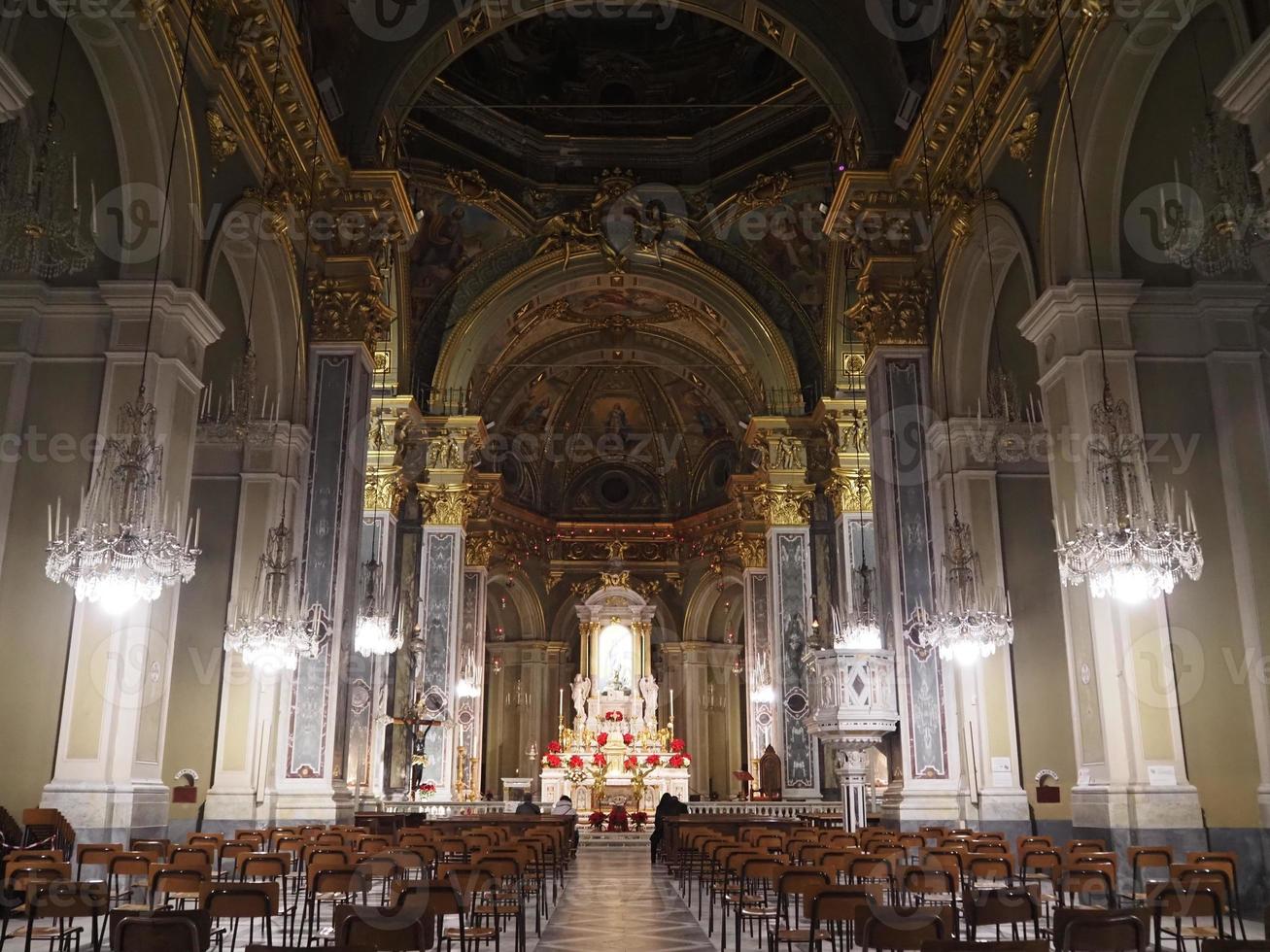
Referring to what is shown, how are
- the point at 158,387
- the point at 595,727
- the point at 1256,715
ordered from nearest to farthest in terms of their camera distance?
the point at 1256,715, the point at 158,387, the point at 595,727

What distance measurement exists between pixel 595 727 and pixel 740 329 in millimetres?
11230

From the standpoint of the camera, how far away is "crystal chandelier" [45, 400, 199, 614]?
7.79 metres

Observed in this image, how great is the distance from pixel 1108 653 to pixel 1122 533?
1.54 meters

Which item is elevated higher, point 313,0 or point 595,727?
point 313,0

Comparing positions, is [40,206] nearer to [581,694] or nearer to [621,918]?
[621,918]

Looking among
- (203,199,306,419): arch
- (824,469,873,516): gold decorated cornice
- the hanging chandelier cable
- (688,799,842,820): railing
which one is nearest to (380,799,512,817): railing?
(688,799,842,820): railing

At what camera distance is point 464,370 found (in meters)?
21.6

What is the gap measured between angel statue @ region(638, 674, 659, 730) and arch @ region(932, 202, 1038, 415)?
55.0 ft

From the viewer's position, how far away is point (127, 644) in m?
8.95

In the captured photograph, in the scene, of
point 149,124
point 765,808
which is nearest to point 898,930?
point 149,124

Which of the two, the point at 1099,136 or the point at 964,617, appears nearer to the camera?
the point at 1099,136

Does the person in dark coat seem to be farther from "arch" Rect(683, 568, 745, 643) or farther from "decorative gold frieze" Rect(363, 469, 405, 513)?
"arch" Rect(683, 568, 745, 643)

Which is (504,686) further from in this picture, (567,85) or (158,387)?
(158,387)

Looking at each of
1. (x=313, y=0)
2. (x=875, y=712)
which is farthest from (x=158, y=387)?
(x=875, y=712)
